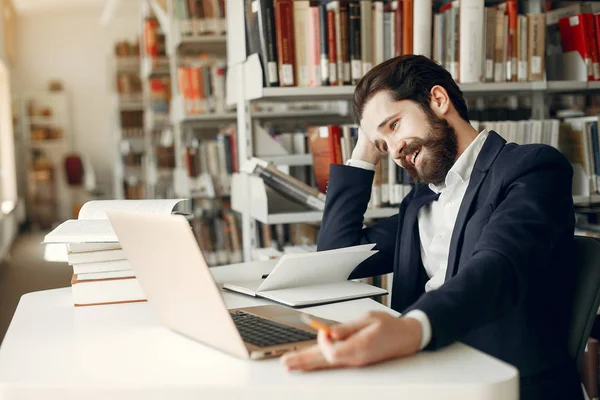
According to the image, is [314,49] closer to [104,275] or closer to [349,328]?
[104,275]

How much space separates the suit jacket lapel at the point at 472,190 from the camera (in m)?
1.44

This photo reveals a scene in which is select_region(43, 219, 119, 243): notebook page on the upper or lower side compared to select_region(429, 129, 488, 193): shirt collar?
lower

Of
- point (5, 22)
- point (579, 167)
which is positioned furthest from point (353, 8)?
point (5, 22)

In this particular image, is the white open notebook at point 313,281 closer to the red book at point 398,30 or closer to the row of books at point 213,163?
the red book at point 398,30

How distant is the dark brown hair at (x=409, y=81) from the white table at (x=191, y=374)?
69cm

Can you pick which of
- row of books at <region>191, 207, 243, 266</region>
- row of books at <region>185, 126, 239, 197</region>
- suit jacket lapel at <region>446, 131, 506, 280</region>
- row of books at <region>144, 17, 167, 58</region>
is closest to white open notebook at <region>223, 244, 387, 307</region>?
suit jacket lapel at <region>446, 131, 506, 280</region>

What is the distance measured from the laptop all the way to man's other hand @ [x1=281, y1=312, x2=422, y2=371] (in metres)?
0.09

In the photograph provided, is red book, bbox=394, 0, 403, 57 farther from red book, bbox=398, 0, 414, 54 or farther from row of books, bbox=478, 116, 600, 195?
row of books, bbox=478, 116, 600, 195

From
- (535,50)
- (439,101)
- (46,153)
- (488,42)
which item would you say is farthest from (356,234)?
(46,153)

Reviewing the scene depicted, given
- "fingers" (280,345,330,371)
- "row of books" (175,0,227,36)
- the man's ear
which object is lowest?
"fingers" (280,345,330,371)

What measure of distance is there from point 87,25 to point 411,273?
390 inches

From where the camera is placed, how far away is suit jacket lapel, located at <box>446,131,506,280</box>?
1.44m

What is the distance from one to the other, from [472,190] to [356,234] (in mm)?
444

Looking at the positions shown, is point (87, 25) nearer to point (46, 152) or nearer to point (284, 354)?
point (46, 152)
